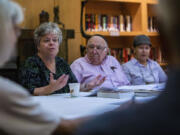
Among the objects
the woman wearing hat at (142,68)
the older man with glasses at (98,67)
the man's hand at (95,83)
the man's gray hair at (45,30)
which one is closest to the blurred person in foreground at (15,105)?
the man's hand at (95,83)

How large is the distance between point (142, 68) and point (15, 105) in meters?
2.62

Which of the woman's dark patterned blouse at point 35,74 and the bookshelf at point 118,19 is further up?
the bookshelf at point 118,19

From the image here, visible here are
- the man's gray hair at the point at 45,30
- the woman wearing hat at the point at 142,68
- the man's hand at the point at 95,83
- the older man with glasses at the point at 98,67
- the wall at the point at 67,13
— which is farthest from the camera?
the wall at the point at 67,13

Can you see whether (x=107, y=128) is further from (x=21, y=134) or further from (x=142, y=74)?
(x=142, y=74)

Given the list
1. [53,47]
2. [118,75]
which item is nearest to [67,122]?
[53,47]

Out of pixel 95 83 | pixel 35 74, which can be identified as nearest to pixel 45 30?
pixel 35 74

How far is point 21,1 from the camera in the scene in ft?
11.8

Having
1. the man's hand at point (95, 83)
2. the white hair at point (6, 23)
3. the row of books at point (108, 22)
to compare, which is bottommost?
the man's hand at point (95, 83)

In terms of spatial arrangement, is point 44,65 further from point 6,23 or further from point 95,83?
point 6,23

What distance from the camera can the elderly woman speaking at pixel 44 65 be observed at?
1.97 metres

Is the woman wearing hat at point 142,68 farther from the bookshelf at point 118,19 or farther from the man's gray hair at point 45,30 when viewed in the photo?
the man's gray hair at point 45,30

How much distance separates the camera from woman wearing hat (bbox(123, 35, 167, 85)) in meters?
3.05

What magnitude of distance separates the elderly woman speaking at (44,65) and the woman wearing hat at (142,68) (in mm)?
1020

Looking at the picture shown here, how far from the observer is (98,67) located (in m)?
2.83
